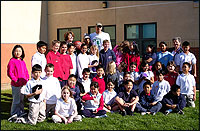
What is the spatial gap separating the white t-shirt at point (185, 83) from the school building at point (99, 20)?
14.9 feet

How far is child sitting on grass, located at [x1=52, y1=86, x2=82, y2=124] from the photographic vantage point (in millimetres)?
6297

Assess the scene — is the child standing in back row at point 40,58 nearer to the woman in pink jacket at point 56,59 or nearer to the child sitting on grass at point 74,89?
the woman in pink jacket at point 56,59

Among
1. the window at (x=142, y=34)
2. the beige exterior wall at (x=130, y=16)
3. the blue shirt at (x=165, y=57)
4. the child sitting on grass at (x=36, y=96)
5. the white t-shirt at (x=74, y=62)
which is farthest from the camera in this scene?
the window at (x=142, y=34)

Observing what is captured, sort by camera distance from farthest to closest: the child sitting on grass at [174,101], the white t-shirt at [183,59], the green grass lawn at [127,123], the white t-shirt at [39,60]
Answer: the white t-shirt at [183,59], the child sitting on grass at [174,101], the white t-shirt at [39,60], the green grass lawn at [127,123]

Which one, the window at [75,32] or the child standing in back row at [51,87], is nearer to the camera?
the child standing in back row at [51,87]

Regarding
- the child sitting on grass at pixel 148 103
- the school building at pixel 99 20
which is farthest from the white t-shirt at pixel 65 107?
the school building at pixel 99 20

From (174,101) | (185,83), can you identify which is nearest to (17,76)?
(174,101)

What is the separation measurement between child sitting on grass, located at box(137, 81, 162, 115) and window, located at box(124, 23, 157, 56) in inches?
245

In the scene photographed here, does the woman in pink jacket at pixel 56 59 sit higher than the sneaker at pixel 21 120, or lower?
higher

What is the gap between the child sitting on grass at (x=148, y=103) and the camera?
7.24m

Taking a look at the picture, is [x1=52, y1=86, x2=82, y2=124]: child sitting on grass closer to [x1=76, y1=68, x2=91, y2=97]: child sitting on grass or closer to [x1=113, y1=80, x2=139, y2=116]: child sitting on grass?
[x1=76, y1=68, x2=91, y2=97]: child sitting on grass

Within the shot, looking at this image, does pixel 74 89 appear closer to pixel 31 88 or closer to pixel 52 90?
pixel 52 90

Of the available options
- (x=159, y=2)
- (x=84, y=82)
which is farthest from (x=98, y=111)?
(x=159, y=2)

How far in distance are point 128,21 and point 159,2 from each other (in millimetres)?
1679
